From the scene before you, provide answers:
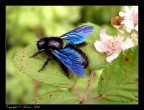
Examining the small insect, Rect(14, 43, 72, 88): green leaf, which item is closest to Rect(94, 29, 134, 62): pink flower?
the small insect

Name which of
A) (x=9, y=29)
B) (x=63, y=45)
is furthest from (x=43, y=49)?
(x=9, y=29)

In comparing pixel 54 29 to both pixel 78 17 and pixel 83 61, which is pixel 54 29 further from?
pixel 83 61

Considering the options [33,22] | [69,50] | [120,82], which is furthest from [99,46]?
[33,22]

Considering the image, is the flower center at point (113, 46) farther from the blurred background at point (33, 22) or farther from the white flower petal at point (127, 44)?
the blurred background at point (33, 22)

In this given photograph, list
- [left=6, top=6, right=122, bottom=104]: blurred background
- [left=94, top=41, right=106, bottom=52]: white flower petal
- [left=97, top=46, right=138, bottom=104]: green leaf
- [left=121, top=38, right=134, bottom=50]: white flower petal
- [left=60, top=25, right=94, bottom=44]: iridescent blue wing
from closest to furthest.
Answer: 1. [left=97, top=46, right=138, bottom=104]: green leaf
2. [left=121, top=38, right=134, bottom=50]: white flower petal
3. [left=94, top=41, right=106, bottom=52]: white flower petal
4. [left=60, top=25, right=94, bottom=44]: iridescent blue wing
5. [left=6, top=6, right=122, bottom=104]: blurred background

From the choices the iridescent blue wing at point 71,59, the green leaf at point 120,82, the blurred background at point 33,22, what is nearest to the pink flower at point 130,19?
the green leaf at point 120,82

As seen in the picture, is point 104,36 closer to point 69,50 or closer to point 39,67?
point 69,50

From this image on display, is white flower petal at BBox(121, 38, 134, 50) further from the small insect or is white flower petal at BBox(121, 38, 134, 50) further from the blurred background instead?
the blurred background
